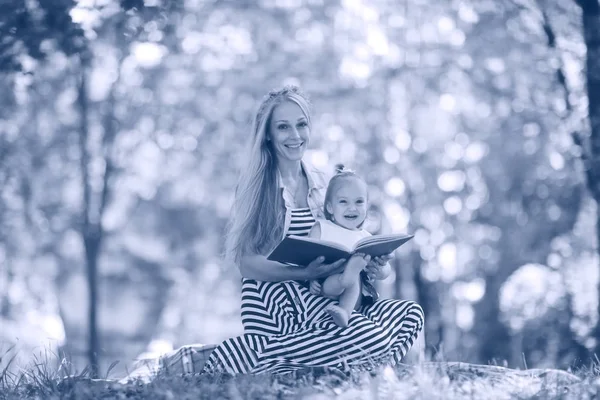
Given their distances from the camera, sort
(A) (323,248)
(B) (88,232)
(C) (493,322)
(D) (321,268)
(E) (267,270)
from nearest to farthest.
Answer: (A) (323,248) < (D) (321,268) < (E) (267,270) < (B) (88,232) < (C) (493,322)

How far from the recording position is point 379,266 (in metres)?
4.96

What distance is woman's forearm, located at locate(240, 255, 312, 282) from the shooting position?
16.3 feet

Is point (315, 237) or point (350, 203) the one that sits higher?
point (350, 203)

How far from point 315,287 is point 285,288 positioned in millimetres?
266

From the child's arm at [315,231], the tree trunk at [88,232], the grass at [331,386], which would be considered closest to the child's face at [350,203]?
the child's arm at [315,231]

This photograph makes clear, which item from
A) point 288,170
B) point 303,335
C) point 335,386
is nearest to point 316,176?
point 288,170

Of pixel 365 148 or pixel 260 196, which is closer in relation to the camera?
pixel 260 196

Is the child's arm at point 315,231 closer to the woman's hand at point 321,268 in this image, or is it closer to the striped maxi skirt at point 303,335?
the woman's hand at point 321,268

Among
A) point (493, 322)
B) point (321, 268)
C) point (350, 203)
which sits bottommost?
point (493, 322)

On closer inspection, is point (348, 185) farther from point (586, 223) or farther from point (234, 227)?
point (586, 223)

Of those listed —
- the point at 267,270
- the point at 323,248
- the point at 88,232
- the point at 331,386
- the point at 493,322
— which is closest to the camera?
the point at 331,386

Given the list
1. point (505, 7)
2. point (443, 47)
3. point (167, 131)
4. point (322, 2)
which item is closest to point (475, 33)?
point (443, 47)

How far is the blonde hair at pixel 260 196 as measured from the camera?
5293mm

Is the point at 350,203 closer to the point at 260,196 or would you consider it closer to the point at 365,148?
the point at 260,196
